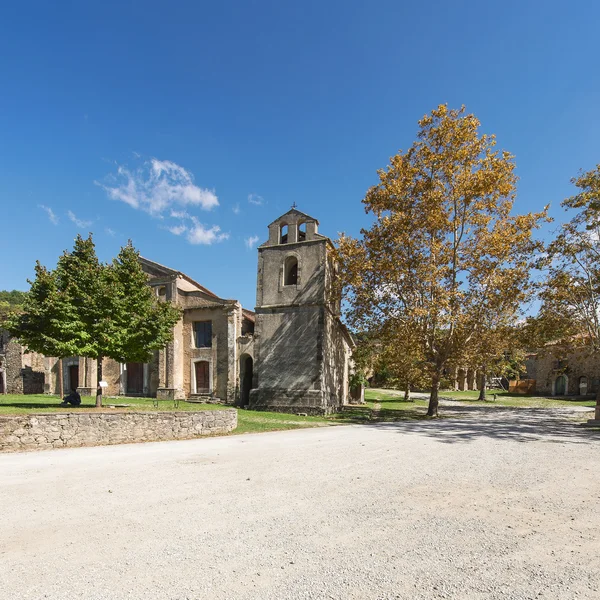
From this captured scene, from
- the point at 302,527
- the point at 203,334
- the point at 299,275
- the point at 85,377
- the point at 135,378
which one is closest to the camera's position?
the point at 302,527

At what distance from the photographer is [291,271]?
2483 cm

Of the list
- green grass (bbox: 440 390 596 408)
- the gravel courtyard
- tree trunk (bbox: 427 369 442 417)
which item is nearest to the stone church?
tree trunk (bbox: 427 369 442 417)

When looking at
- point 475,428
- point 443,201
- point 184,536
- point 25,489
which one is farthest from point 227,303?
point 184,536

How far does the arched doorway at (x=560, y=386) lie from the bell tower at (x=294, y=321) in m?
32.8

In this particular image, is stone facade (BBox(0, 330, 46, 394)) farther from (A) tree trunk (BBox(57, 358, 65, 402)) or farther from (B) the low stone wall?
(B) the low stone wall

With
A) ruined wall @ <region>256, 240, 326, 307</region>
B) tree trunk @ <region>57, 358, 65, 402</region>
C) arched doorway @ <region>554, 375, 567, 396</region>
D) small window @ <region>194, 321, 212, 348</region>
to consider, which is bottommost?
arched doorway @ <region>554, 375, 567, 396</region>

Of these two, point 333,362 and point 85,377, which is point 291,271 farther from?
point 85,377

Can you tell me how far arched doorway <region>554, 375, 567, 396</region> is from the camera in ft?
144

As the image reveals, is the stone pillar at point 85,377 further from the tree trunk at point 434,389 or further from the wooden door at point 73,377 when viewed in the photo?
the tree trunk at point 434,389

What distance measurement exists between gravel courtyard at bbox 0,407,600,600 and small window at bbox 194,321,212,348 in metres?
19.7

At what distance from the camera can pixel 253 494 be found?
6.17m

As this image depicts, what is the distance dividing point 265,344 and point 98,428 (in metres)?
12.9

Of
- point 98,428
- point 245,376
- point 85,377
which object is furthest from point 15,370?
point 98,428

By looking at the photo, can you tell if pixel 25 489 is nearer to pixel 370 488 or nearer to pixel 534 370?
pixel 370 488
